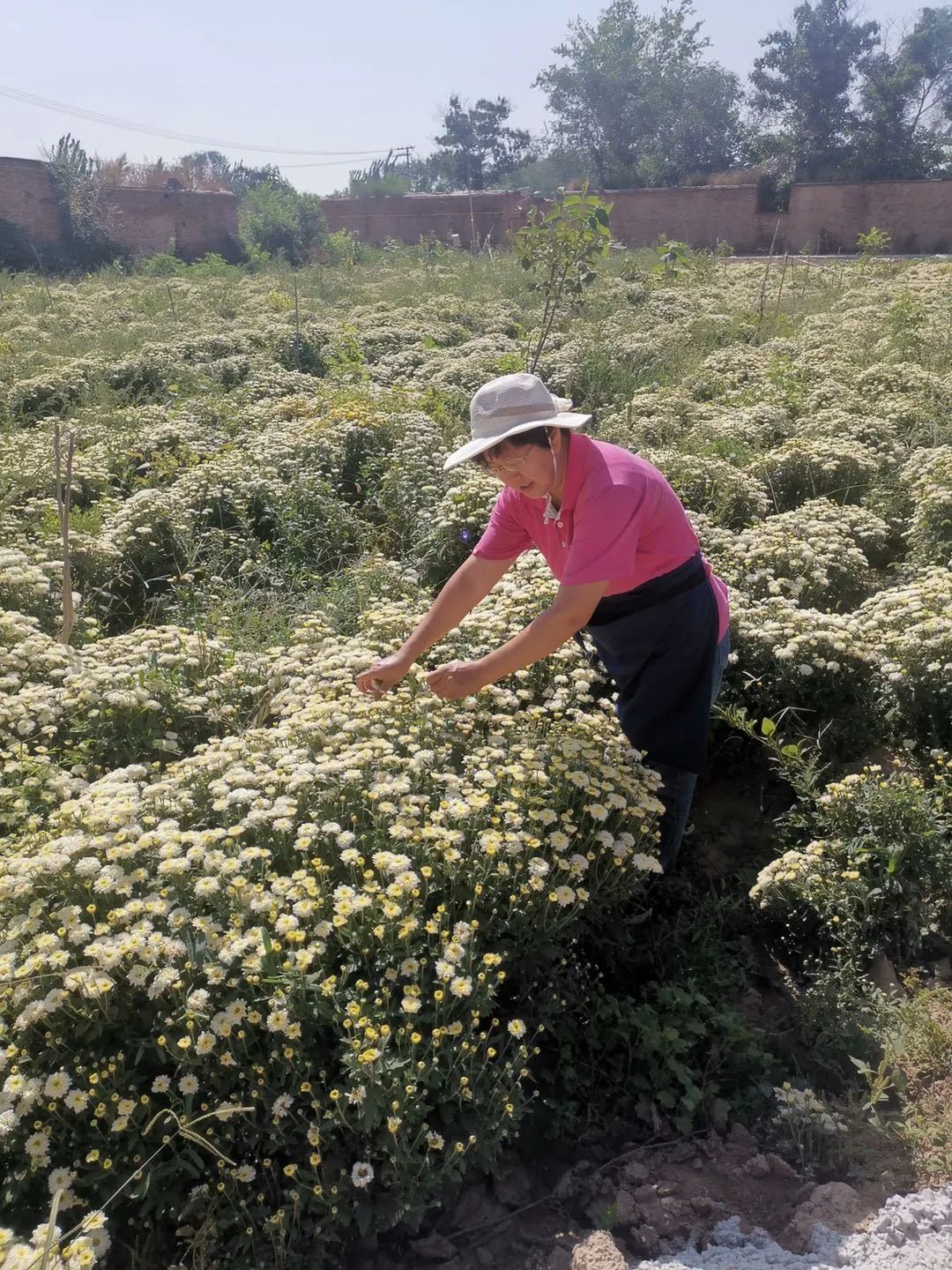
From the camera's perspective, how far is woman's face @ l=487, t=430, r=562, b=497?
2.40m

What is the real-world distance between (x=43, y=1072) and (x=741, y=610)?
2.88 m

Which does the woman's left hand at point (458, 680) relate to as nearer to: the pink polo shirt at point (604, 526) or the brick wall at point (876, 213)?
the pink polo shirt at point (604, 526)

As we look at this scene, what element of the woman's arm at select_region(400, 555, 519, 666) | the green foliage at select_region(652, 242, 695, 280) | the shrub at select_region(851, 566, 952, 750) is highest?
the green foliage at select_region(652, 242, 695, 280)

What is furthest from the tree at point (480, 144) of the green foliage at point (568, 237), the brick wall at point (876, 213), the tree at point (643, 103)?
the green foliage at point (568, 237)

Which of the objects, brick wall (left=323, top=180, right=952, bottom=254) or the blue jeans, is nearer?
the blue jeans

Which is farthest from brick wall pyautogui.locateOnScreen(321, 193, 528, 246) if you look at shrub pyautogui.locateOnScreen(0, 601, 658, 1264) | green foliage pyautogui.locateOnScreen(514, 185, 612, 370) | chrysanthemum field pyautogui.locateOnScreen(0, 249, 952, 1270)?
shrub pyautogui.locateOnScreen(0, 601, 658, 1264)

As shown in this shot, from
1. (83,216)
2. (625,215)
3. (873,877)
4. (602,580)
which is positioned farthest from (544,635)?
(625,215)

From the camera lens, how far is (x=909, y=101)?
126 ft

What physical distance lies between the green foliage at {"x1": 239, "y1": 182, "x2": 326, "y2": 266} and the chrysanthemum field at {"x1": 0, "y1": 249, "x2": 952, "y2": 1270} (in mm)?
25617

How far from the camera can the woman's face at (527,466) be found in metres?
2.40

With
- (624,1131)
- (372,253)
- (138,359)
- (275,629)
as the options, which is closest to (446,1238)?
(624,1131)

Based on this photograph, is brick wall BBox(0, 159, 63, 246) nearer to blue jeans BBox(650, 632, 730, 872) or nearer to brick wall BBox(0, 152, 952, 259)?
brick wall BBox(0, 152, 952, 259)

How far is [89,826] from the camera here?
7.86 feet

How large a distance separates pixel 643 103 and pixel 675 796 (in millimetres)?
50509
